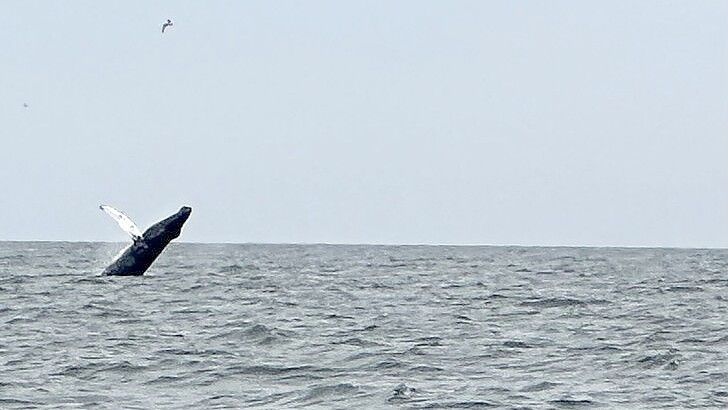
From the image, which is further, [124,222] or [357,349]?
[124,222]

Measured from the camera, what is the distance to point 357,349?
66.0ft

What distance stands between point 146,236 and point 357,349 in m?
15.9

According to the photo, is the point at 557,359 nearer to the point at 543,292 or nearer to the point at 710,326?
the point at 710,326

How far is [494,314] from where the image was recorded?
27281 mm

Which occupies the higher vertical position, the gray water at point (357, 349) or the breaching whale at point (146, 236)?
the breaching whale at point (146, 236)

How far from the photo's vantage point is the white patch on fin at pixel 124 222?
3127 cm

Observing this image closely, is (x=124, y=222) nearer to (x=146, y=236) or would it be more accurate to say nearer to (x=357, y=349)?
(x=146, y=236)

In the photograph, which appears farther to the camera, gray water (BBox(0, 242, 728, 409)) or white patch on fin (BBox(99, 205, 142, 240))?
white patch on fin (BBox(99, 205, 142, 240))

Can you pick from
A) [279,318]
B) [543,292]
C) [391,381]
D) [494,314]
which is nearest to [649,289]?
[543,292]

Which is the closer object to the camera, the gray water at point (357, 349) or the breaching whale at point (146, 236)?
the gray water at point (357, 349)

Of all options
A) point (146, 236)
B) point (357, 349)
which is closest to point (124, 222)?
point (146, 236)

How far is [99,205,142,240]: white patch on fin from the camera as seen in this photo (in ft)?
103

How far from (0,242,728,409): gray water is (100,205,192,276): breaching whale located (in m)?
1.32

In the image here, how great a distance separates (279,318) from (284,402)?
10683 mm
